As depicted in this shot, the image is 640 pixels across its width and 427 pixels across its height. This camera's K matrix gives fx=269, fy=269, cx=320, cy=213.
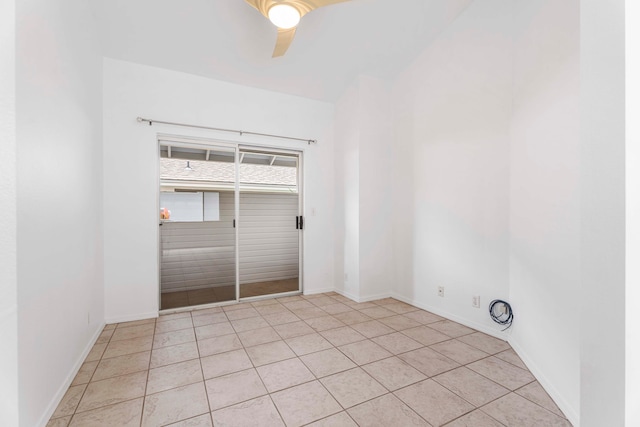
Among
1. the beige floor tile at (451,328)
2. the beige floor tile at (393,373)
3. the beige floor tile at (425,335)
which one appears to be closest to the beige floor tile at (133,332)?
Result: the beige floor tile at (393,373)

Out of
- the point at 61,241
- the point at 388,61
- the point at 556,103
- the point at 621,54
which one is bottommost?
the point at 61,241

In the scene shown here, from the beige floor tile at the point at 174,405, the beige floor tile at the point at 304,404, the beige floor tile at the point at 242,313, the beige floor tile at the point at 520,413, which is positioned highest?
the beige floor tile at the point at 520,413

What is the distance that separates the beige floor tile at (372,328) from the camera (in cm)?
266

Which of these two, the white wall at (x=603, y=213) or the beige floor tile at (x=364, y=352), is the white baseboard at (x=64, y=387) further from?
the white wall at (x=603, y=213)

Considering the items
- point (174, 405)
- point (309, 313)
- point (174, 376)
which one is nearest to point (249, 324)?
point (309, 313)

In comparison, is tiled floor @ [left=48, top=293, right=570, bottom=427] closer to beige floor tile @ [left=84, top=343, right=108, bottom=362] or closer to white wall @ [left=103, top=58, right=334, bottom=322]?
beige floor tile @ [left=84, top=343, right=108, bottom=362]

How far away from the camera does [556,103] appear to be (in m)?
1.75

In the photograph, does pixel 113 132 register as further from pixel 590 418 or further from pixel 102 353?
pixel 590 418

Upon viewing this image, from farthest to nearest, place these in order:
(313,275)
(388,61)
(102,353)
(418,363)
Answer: (313,275) < (388,61) < (102,353) < (418,363)

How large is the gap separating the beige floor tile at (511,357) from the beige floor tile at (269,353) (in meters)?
1.70

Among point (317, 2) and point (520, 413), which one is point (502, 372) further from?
point (317, 2)

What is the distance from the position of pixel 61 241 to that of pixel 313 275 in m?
2.90

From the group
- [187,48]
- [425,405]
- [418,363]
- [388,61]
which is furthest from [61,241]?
[388,61]
